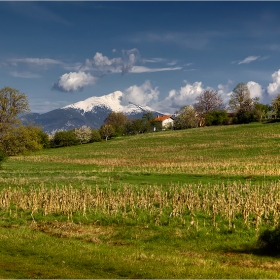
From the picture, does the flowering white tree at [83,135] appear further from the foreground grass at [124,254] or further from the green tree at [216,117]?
the foreground grass at [124,254]

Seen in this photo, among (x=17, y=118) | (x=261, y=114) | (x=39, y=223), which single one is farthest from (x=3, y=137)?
(x=261, y=114)

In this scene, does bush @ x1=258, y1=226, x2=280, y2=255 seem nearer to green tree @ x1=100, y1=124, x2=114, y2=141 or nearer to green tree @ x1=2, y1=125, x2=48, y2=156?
green tree @ x1=2, y1=125, x2=48, y2=156

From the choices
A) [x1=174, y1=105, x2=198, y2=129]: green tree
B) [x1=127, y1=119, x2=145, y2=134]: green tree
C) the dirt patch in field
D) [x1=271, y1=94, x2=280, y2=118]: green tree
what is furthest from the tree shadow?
[x1=127, y1=119, x2=145, y2=134]: green tree

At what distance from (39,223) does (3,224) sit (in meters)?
1.98

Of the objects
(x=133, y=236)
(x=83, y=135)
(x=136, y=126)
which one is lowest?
(x=133, y=236)

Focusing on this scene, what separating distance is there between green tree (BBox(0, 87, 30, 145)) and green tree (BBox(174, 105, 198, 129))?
332ft

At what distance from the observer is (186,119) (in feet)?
529

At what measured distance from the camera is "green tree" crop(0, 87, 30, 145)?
209ft

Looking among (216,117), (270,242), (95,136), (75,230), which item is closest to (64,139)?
(95,136)

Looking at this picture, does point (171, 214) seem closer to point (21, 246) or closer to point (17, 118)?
point (21, 246)

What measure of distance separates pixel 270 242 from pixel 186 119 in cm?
14709

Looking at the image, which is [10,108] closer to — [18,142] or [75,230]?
[18,142]

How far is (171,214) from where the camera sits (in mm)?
20391

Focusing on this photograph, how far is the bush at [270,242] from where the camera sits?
1530 cm
